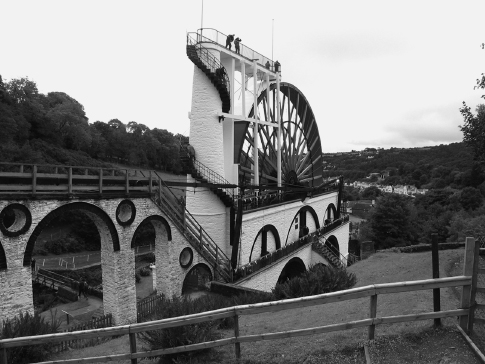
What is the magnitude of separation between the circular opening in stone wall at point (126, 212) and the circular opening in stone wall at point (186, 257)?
280cm

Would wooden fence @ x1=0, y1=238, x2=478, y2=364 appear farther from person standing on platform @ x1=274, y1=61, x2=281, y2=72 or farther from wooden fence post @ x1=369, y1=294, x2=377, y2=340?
person standing on platform @ x1=274, y1=61, x2=281, y2=72

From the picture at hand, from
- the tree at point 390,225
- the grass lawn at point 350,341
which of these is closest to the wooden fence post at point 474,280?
the grass lawn at point 350,341

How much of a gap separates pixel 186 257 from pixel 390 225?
27693 millimetres

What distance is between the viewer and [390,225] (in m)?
35.2

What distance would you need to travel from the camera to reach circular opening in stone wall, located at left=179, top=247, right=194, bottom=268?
44.4 ft

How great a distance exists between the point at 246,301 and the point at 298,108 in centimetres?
2198

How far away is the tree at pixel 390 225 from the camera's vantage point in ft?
115

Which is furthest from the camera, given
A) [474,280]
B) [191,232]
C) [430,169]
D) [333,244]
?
[430,169]

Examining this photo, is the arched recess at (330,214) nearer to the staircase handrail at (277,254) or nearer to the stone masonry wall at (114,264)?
the staircase handrail at (277,254)

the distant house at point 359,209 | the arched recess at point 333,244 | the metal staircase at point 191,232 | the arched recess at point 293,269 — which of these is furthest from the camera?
the distant house at point 359,209

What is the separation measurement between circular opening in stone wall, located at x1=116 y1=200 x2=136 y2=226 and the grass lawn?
4.82 meters

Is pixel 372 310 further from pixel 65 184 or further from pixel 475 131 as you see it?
pixel 65 184

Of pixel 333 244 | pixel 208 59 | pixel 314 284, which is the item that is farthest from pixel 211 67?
pixel 333 244

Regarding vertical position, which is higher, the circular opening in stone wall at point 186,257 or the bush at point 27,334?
the bush at point 27,334
